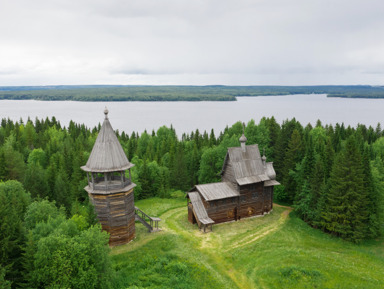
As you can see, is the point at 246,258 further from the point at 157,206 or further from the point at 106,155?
Result: the point at 157,206

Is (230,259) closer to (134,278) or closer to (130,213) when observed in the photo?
(134,278)

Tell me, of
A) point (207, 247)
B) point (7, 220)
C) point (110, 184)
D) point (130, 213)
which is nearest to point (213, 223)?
point (207, 247)

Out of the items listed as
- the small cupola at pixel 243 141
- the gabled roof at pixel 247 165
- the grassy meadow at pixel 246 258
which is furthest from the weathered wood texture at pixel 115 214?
the small cupola at pixel 243 141

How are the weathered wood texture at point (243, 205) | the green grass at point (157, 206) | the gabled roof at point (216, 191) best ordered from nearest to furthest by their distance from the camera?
1. the gabled roof at point (216, 191)
2. the weathered wood texture at point (243, 205)
3. the green grass at point (157, 206)

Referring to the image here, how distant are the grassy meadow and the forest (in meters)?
1.10

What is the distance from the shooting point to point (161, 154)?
224 feet

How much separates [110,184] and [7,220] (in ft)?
35.1

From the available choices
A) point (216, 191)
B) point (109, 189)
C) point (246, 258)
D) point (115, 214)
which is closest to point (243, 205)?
point (216, 191)

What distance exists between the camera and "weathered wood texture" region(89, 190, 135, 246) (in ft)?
88.6

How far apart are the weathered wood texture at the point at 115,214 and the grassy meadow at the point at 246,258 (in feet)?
3.65

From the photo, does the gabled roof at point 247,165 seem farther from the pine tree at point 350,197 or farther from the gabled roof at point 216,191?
the pine tree at point 350,197

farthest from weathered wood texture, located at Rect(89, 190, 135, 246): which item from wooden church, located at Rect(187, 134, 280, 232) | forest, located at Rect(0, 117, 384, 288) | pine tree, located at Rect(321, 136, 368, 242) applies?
pine tree, located at Rect(321, 136, 368, 242)

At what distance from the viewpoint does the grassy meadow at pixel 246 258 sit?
846 inches

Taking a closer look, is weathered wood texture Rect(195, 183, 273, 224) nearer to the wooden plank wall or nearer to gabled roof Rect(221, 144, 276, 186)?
the wooden plank wall
